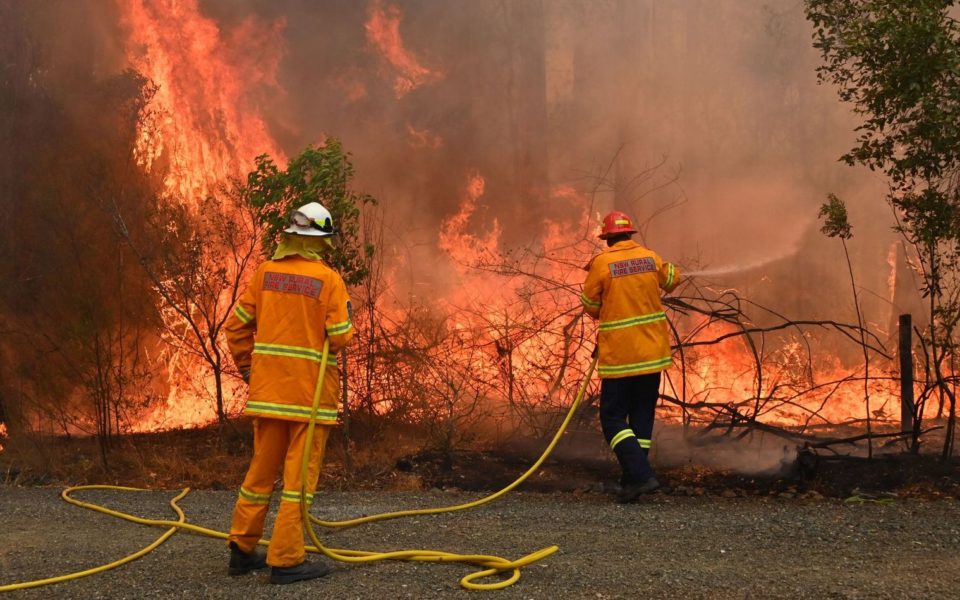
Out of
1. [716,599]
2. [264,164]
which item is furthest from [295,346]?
[264,164]

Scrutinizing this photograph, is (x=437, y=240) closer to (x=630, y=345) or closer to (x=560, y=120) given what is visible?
(x=560, y=120)

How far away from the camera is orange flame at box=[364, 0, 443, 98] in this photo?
10.9m

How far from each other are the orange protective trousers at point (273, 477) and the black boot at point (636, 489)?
101 inches

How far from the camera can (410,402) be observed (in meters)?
8.52

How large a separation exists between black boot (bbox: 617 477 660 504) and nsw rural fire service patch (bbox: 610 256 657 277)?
1.46 m

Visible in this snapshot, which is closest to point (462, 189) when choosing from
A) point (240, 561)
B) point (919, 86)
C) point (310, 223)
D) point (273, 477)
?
point (919, 86)

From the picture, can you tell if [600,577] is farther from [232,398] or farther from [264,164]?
[232,398]

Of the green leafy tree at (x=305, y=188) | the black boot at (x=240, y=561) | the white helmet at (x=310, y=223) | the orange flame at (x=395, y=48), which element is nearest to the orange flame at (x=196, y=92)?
the orange flame at (x=395, y=48)

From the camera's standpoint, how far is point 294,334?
177 inches

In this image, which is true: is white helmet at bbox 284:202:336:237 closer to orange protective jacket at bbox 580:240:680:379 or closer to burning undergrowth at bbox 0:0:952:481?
orange protective jacket at bbox 580:240:680:379

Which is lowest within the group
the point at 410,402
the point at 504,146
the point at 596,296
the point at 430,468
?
the point at 430,468

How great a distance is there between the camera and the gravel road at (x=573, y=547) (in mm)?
4180

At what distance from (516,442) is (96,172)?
519cm

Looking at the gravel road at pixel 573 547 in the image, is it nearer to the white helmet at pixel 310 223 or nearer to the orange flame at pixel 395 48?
the white helmet at pixel 310 223
